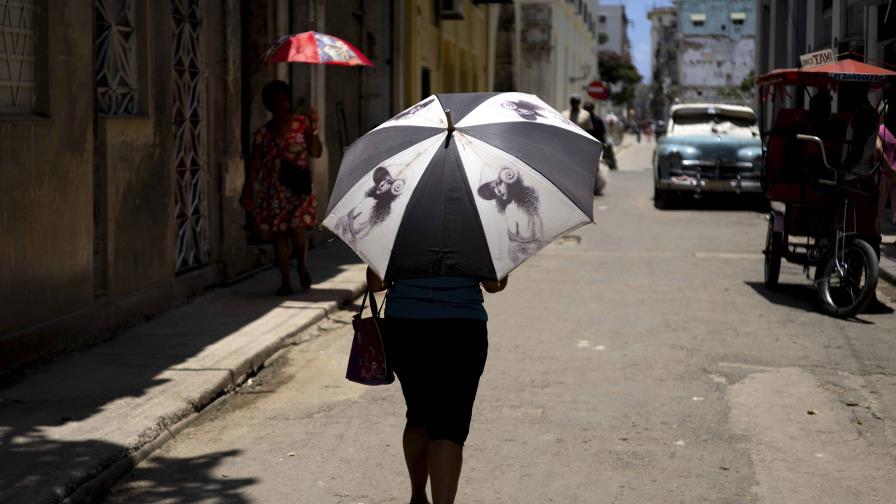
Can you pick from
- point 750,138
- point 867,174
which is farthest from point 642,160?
point 867,174

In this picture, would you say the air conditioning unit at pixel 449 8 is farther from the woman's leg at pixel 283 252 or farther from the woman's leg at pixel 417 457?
the woman's leg at pixel 417 457

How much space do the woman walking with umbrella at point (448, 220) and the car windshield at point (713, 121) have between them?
1895 centimetres

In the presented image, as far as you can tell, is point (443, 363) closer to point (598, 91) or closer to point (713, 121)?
point (713, 121)

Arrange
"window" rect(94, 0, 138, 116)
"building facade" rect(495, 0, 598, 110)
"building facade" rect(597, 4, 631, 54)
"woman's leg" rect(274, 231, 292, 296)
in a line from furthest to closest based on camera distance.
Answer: "building facade" rect(597, 4, 631, 54), "building facade" rect(495, 0, 598, 110), "woman's leg" rect(274, 231, 292, 296), "window" rect(94, 0, 138, 116)

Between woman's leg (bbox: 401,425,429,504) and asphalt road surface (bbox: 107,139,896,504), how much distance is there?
69 centimetres

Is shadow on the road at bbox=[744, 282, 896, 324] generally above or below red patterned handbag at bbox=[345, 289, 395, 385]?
below

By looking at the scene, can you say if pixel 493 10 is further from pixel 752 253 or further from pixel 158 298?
pixel 158 298

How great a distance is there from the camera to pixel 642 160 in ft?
148

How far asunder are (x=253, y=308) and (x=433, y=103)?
6135 millimetres

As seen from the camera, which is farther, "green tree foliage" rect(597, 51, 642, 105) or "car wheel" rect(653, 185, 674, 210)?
"green tree foliage" rect(597, 51, 642, 105)

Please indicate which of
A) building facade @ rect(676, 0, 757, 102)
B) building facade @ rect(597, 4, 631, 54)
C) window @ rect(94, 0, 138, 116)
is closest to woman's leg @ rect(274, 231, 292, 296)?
window @ rect(94, 0, 138, 116)

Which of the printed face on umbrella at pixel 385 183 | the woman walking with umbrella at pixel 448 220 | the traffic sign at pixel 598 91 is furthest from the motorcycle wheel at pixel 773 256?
the traffic sign at pixel 598 91

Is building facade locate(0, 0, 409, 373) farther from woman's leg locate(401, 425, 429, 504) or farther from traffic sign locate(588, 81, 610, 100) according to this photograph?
traffic sign locate(588, 81, 610, 100)

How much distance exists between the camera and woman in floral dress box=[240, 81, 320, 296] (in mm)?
10805
